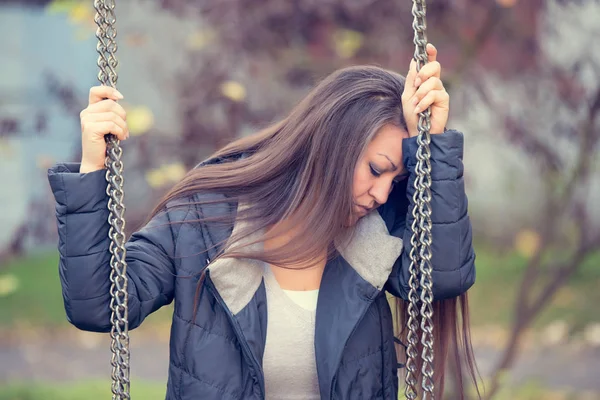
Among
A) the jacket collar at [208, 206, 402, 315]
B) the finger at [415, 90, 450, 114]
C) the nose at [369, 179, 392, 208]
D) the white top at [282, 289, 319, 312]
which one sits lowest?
the white top at [282, 289, 319, 312]

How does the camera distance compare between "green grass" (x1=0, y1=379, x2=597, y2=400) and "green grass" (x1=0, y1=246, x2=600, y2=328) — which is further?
"green grass" (x1=0, y1=246, x2=600, y2=328)

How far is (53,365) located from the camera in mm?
6582

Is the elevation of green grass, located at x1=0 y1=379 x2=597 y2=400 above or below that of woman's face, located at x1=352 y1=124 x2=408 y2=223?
below

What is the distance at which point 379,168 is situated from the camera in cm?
239

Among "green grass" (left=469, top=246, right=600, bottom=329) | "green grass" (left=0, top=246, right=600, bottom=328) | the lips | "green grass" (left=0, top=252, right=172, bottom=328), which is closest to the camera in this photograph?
the lips

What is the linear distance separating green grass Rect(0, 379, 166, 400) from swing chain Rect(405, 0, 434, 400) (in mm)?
3334

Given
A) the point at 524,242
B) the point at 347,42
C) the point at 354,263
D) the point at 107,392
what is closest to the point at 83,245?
the point at 354,263

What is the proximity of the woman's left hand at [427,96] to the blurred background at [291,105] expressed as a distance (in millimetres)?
1610

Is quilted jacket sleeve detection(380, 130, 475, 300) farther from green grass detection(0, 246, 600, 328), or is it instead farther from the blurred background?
green grass detection(0, 246, 600, 328)

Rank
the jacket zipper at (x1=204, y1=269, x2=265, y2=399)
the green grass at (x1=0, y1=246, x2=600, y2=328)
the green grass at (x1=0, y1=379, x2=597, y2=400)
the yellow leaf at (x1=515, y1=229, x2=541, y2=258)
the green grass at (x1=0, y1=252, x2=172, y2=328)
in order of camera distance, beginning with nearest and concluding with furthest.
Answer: the jacket zipper at (x1=204, y1=269, x2=265, y2=399) → the green grass at (x1=0, y1=379, x2=597, y2=400) → the green grass at (x1=0, y1=246, x2=600, y2=328) → the green grass at (x1=0, y1=252, x2=172, y2=328) → the yellow leaf at (x1=515, y1=229, x2=541, y2=258)

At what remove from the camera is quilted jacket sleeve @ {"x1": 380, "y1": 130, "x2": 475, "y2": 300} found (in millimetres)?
→ 2303

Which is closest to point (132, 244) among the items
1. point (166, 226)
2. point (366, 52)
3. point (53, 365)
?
point (166, 226)

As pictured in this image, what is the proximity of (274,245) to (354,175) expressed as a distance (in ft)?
1.03

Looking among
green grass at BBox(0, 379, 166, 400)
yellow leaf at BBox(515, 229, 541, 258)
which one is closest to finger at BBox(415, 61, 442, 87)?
green grass at BBox(0, 379, 166, 400)
